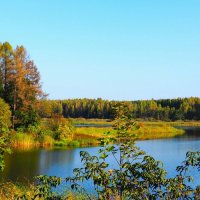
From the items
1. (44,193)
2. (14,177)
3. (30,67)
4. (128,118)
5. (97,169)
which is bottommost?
(14,177)

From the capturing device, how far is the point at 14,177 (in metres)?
23.0

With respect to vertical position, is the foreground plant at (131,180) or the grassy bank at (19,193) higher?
the foreground plant at (131,180)

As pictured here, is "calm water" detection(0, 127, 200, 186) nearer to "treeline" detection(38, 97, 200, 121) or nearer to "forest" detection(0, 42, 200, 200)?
"forest" detection(0, 42, 200, 200)

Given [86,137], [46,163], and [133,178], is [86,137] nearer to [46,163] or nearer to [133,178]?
[46,163]

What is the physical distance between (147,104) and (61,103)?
40669mm

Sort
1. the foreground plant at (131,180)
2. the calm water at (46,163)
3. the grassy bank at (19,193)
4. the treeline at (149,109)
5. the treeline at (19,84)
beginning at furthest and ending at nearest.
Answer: the treeline at (149,109), the treeline at (19,84), the calm water at (46,163), the grassy bank at (19,193), the foreground plant at (131,180)

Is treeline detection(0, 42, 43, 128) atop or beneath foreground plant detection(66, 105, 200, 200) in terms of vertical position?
atop

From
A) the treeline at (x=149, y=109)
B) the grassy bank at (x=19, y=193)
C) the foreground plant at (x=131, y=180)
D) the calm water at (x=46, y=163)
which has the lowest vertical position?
the calm water at (x=46, y=163)

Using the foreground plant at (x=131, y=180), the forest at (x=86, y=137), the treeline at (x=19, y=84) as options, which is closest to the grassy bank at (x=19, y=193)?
the forest at (x=86, y=137)

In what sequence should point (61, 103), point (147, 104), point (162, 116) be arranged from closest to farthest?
point (162, 116) → point (147, 104) → point (61, 103)

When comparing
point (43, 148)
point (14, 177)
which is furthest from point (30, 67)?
point (14, 177)

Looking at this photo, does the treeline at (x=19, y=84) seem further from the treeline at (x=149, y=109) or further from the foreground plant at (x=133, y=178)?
the treeline at (x=149, y=109)

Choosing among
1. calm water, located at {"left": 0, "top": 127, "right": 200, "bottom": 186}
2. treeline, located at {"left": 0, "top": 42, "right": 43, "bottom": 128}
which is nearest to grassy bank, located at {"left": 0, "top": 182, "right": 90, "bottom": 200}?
calm water, located at {"left": 0, "top": 127, "right": 200, "bottom": 186}

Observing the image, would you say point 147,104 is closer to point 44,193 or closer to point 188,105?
point 188,105
